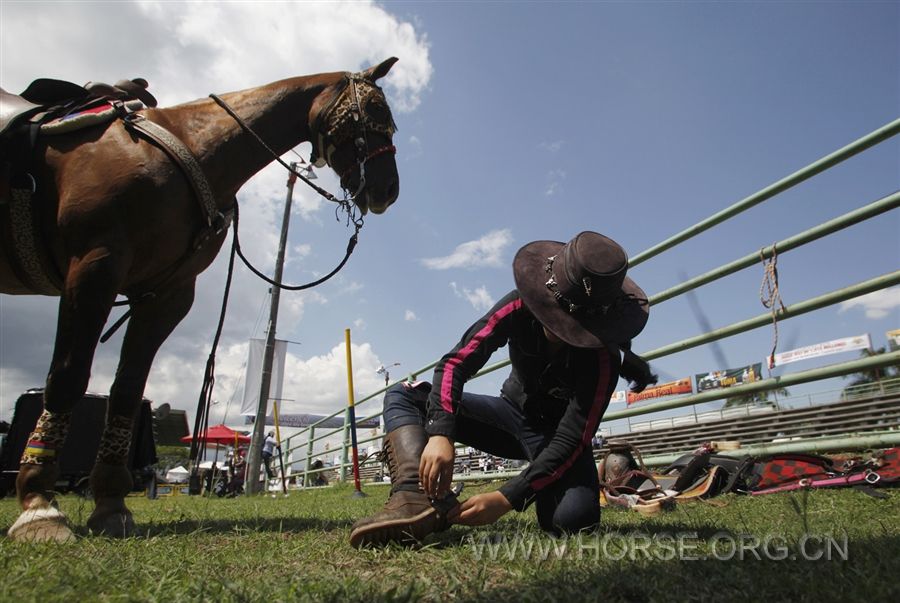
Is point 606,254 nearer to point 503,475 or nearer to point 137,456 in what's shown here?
point 503,475

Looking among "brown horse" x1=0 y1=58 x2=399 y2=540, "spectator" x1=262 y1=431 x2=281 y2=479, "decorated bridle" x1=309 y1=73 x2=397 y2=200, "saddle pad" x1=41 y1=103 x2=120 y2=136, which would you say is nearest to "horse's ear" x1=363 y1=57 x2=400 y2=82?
"brown horse" x1=0 y1=58 x2=399 y2=540

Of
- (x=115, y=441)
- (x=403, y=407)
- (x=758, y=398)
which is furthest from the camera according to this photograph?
(x=758, y=398)

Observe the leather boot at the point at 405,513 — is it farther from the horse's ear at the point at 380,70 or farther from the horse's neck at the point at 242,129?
the horse's ear at the point at 380,70

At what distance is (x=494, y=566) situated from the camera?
144 centimetres

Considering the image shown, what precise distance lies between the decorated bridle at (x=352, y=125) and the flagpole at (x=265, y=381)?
9224mm

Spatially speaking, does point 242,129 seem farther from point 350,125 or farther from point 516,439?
point 516,439

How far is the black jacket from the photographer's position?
191 centimetres

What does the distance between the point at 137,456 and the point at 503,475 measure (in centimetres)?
430

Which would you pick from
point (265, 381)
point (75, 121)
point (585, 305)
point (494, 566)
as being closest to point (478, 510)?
point (494, 566)

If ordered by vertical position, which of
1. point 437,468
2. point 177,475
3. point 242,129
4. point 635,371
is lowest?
point 437,468

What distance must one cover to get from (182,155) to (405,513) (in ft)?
5.63

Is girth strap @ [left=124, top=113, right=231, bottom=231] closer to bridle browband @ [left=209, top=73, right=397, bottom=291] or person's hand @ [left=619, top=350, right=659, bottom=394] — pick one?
bridle browband @ [left=209, top=73, right=397, bottom=291]

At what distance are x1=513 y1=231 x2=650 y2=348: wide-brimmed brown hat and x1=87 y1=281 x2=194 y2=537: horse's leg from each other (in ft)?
5.83

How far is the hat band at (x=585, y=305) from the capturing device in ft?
6.12
